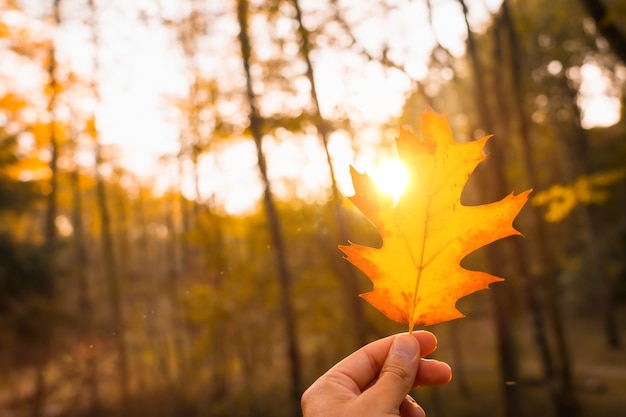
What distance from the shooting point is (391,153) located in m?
6.32

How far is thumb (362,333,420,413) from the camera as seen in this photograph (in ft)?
3.68

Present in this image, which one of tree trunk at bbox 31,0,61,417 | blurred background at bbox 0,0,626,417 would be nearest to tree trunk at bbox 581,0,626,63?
blurred background at bbox 0,0,626,417

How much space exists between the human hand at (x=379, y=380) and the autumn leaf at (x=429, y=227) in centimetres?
9

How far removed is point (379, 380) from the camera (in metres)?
1.16

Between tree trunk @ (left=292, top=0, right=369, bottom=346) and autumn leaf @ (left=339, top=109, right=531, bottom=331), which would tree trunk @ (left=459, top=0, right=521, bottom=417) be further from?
autumn leaf @ (left=339, top=109, right=531, bottom=331)

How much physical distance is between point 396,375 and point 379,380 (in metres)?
0.04

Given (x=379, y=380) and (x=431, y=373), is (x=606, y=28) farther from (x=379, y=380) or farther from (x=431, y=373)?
(x=379, y=380)

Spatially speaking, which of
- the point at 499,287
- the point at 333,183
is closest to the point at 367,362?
the point at 333,183

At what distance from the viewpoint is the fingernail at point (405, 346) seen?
3.91 feet

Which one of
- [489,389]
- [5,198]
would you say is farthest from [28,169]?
[489,389]

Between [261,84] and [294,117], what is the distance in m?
2.39

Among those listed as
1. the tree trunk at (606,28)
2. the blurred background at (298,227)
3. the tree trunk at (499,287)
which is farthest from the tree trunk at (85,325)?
the tree trunk at (606,28)

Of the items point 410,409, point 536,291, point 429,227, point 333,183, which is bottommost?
point 536,291

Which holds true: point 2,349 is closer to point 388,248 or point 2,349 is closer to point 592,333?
point 388,248
